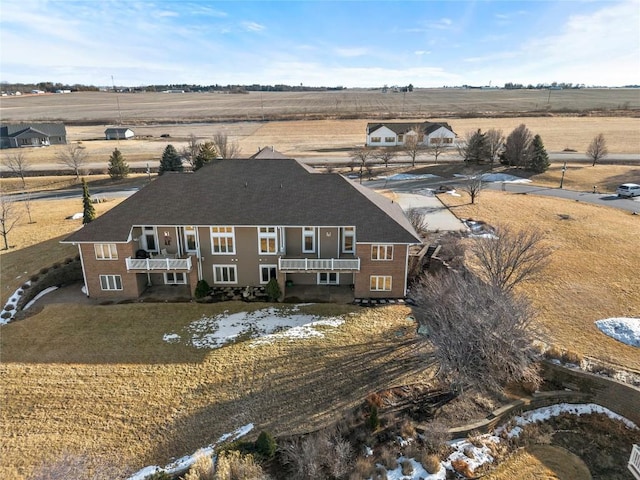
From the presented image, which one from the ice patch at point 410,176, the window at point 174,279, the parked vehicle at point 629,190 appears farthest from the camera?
the ice patch at point 410,176

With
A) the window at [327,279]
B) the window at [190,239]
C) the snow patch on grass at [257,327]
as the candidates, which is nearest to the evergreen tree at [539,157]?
the window at [327,279]

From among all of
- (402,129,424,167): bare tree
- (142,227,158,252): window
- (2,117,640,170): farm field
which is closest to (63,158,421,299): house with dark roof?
(142,227,158,252): window

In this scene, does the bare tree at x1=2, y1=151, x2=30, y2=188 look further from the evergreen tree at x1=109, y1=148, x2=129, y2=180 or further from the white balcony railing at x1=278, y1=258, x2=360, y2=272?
the white balcony railing at x1=278, y1=258, x2=360, y2=272

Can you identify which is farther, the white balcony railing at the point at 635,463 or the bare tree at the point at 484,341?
the bare tree at the point at 484,341

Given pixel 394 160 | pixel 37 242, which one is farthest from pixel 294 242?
pixel 394 160

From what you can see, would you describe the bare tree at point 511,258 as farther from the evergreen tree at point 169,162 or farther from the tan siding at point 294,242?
the evergreen tree at point 169,162

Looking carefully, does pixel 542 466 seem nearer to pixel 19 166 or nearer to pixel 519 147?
pixel 519 147

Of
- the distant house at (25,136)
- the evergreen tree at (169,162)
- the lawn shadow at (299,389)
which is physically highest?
the distant house at (25,136)
